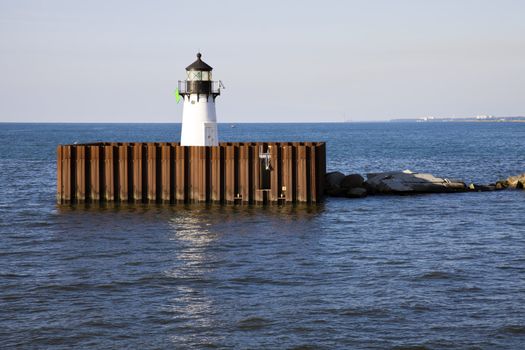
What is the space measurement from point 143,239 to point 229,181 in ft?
25.6

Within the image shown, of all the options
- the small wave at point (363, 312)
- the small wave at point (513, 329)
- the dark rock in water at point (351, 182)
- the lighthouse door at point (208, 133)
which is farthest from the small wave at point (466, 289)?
the lighthouse door at point (208, 133)

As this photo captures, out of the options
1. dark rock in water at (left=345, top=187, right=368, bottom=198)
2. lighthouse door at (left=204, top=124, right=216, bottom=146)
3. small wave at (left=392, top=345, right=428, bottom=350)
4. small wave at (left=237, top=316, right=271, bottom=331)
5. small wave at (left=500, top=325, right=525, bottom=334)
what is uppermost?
lighthouse door at (left=204, top=124, right=216, bottom=146)

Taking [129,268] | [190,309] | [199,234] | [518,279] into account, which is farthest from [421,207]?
[190,309]

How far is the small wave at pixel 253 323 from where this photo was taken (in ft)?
60.7

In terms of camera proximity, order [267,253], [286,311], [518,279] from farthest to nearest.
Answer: [267,253] < [518,279] < [286,311]

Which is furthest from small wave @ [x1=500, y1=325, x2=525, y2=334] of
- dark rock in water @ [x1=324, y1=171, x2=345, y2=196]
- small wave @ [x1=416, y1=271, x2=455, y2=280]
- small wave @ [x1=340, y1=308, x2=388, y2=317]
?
dark rock in water @ [x1=324, y1=171, x2=345, y2=196]

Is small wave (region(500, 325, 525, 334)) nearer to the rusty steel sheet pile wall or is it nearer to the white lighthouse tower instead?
the rusty steel sheet pile wall

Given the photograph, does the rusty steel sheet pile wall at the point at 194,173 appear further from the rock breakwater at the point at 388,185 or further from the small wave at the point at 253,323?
the small wave at the point at 253,323

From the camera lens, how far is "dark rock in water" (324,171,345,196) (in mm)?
42688

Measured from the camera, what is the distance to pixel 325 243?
95.2 ft

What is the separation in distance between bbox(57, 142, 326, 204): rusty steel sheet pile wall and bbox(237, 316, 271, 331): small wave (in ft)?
57.8

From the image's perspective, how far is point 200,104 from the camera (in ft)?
134

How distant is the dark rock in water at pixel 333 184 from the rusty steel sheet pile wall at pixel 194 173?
5811mm

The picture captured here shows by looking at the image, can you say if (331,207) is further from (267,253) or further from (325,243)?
(267,253)
